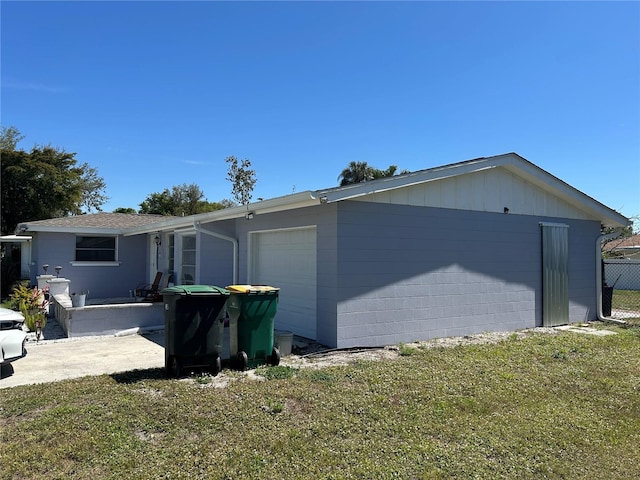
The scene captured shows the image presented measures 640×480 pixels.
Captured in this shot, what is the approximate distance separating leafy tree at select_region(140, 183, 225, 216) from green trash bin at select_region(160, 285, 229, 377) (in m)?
37.8

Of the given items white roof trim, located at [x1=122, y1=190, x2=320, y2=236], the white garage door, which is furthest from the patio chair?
the white garage door

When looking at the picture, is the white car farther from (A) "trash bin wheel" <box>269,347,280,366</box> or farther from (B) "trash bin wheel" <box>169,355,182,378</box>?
(A) "trash bin wheel" <box>269,347,280,366</box>

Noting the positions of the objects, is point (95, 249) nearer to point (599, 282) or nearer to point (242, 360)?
point (242, 360)

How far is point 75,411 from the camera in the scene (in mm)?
→ 4430

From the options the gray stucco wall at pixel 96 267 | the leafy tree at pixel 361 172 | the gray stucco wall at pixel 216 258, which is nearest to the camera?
the gray stucco wall at pixel 216 258

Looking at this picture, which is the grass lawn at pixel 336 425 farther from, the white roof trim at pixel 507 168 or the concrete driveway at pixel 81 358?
the white roof trim at pixel 507 168

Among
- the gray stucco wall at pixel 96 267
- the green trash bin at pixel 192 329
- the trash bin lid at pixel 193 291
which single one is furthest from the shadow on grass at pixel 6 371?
the gray stucco wall at pixel 96 267

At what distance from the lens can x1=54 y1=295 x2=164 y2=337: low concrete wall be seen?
895cm

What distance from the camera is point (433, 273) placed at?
342 inches

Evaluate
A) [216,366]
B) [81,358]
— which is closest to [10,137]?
[81,358]

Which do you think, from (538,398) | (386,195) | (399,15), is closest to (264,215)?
(386,195)

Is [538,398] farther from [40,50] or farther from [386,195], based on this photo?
[40,50]

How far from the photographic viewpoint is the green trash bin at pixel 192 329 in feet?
19.1

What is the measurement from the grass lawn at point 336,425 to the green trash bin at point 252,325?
1.23 ft
